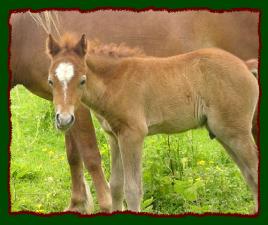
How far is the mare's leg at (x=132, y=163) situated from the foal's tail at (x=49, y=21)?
5.49 ft

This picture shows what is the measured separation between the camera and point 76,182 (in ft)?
27.3

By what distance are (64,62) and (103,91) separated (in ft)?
2.07

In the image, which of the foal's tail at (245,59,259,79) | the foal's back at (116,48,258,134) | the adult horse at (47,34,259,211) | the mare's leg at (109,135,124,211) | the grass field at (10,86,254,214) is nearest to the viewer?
the adult horse at (47,34,259,211)

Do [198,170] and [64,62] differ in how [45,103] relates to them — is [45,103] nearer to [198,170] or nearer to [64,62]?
[198,170]

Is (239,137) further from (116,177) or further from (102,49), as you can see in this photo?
(102,49)

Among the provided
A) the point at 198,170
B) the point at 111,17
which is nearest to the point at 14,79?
the point at 111,17

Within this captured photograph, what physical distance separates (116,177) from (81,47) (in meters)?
1.45

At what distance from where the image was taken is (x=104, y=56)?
7062 mm

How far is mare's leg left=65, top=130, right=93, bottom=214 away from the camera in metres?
8.24

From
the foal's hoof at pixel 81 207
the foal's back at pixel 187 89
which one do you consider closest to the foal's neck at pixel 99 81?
the foal's back at pixel 187 89

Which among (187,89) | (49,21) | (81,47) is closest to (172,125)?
(187,89)

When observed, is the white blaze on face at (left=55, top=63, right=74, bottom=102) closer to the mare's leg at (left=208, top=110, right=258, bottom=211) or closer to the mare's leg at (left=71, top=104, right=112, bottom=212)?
the mare's leg at (left=71, top=104, right=112, bottom=212)

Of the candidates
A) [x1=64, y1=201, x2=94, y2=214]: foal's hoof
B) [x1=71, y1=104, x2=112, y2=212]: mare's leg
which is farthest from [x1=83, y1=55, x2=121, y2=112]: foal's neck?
[x1=64, y1=201, x2=94, y2=214]: foal's hoof

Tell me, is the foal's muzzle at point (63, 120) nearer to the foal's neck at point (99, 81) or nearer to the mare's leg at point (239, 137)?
the foal's neck at point (99, 81)
